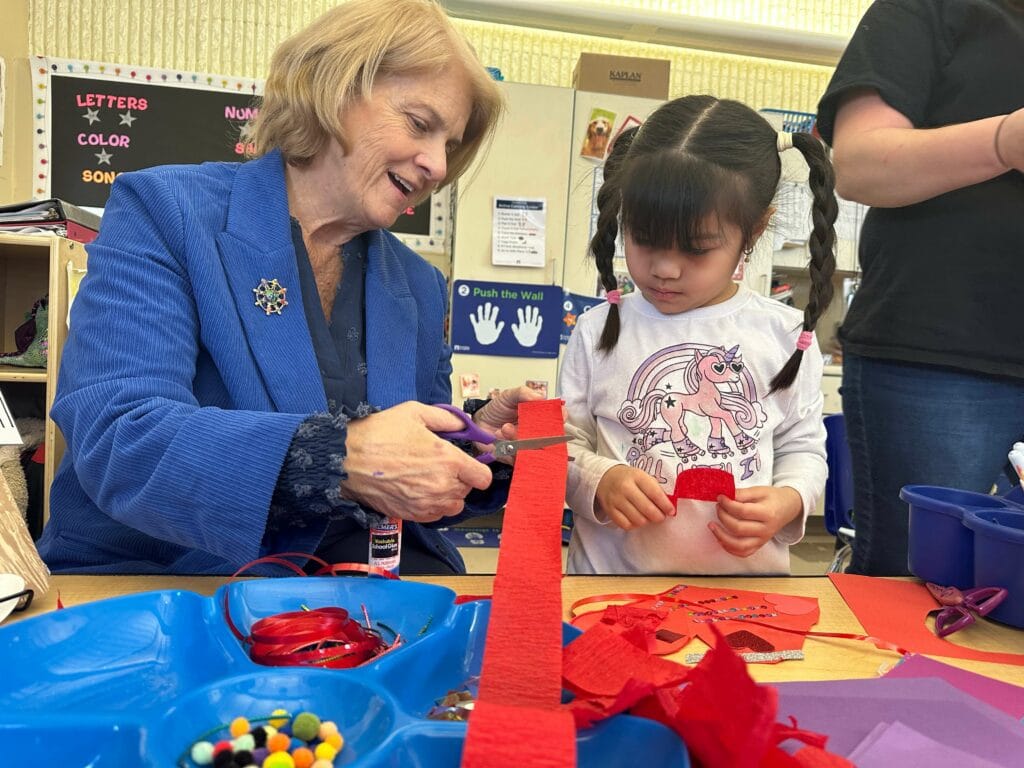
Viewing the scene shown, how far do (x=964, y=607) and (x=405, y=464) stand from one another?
601 mm

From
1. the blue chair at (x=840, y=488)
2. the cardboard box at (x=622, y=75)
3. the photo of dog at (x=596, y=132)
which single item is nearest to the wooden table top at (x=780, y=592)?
the blue chair at (x=840, y=488)

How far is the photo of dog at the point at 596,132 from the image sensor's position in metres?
3.07

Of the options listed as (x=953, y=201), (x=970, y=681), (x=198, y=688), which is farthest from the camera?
(x=953, y=201)

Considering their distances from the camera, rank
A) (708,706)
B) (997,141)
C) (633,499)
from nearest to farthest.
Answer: (708,706) → (997,141) → (633,499)

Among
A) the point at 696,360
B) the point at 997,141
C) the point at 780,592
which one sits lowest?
the point at 780,592

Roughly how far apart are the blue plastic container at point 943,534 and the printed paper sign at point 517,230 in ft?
7.56

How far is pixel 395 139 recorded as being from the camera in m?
0.97

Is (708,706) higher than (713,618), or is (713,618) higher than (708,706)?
(708,706)

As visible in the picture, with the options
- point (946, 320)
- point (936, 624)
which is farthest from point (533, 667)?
point (946, 320)

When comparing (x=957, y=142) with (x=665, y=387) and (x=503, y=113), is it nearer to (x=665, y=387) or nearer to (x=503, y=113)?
(x=665, y=387)

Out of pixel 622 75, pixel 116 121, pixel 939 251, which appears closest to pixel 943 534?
pixel 939 251

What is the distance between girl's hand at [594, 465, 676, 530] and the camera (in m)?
0.94

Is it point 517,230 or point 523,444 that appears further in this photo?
point 517,230

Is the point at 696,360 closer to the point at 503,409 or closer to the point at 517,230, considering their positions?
the point at 503,409
